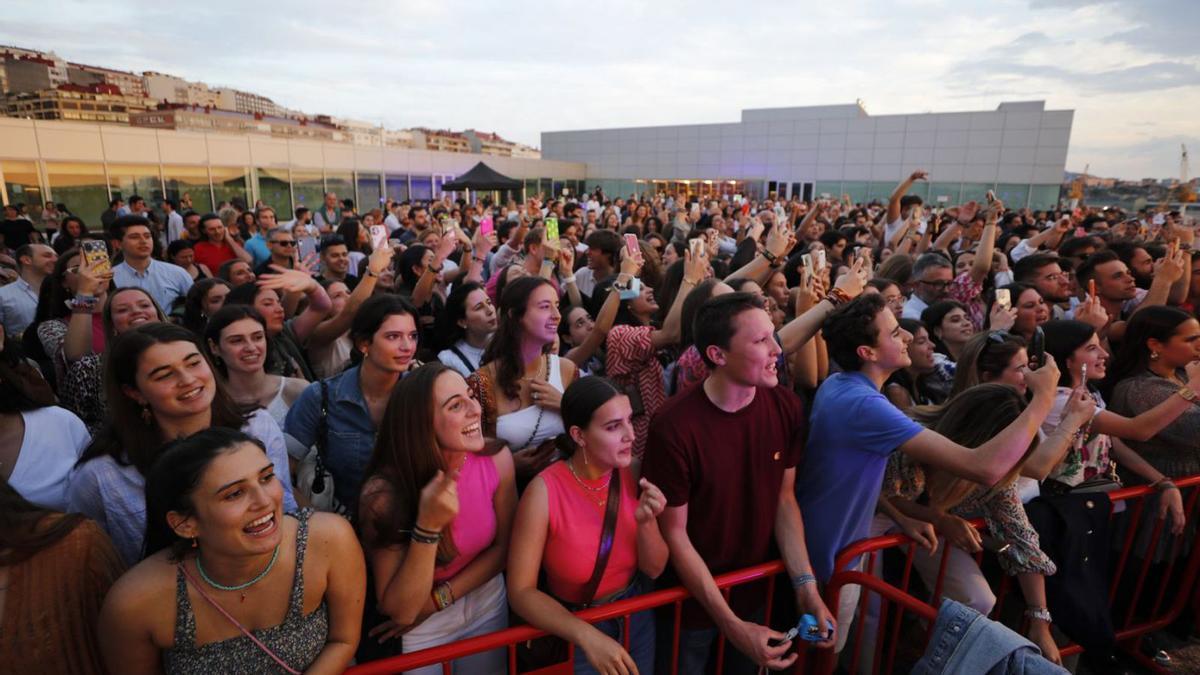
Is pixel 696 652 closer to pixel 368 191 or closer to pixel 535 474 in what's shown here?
pixel 535 474

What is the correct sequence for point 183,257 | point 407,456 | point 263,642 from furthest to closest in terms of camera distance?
point 183,257
point 407,456
point 263,642

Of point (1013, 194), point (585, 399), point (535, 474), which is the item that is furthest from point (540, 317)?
point (1013, 194)

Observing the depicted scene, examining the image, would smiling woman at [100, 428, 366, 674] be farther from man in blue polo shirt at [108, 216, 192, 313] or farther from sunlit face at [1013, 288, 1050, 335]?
sunlit face at [1013, 288, 1050, 335]

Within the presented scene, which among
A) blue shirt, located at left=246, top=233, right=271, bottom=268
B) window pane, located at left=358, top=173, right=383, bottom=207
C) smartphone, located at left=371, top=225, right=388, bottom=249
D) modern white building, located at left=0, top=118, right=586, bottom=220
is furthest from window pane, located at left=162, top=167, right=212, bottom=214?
smartphone, located at left=371, top=225, right=388, bottom=249

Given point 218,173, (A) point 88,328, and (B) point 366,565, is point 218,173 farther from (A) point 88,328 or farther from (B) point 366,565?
(B) point 366,565

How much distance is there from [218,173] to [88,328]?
2018cm

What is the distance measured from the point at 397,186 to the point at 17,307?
74.6ft

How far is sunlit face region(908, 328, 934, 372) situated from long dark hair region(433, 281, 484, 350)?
2.68m

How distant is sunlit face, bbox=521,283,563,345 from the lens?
2.97 meters

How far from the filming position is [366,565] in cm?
202

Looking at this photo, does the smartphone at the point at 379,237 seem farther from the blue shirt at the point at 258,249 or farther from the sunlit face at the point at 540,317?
the blue shirt at the point at 258,249

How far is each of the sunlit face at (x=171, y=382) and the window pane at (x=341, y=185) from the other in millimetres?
23669

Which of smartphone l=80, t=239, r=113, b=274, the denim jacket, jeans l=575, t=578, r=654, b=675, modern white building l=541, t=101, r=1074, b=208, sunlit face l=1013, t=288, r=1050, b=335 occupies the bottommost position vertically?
jeans l=575, t=578, r=654, b=675

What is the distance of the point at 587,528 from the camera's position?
2.16m
